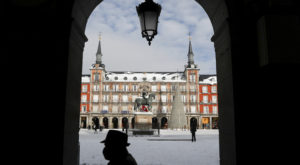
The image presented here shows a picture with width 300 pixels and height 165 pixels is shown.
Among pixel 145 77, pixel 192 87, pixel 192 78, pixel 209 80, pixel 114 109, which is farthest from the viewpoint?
pixel 145 77

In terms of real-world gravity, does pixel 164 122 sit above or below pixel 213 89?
below

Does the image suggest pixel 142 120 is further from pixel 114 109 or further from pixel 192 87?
pixel 192 87

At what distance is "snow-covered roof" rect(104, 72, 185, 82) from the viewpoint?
5703cm

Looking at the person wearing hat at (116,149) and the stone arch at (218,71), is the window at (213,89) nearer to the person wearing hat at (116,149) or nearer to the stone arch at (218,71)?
the stone arch at (218,71)

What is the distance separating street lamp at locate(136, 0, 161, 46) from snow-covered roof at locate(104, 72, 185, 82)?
52780mm

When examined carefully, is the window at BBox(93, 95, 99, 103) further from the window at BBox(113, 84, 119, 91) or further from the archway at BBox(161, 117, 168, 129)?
the archway at BBox(161, 117, 168, 129)

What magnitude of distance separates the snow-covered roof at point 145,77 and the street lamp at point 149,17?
5278 cm

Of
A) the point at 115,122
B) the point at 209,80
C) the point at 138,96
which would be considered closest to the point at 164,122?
the point at 138,96

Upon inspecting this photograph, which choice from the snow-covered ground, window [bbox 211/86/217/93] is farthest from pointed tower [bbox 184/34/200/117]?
the snow-covered ground

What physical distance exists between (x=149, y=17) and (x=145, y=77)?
54310mm

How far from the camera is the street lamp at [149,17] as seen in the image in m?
3.78

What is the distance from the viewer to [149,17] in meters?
3.79
